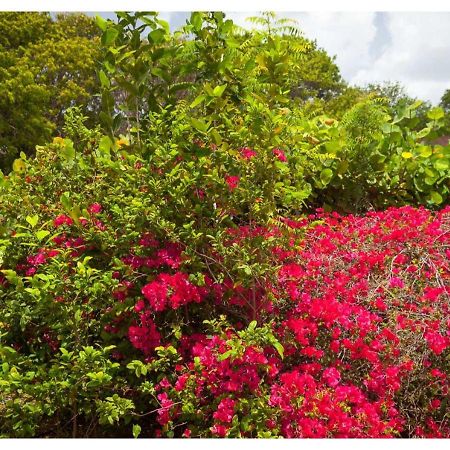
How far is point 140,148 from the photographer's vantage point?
3143 mm

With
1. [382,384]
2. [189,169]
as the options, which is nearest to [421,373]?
[382,384]

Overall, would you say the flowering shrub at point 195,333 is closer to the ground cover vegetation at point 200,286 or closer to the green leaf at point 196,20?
the ground cover vegetation at point 200,286

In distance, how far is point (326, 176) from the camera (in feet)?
15.3

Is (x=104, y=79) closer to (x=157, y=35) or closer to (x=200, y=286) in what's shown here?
(x=157, y=35)

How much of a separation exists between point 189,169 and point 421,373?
60.8 inches

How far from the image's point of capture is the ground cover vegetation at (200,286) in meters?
2.45

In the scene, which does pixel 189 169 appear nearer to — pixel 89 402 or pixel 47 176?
pixel 47 176

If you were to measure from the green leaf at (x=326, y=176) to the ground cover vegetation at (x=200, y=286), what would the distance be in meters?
1.32

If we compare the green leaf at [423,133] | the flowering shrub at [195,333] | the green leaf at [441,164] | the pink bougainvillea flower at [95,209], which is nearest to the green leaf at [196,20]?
the flowering shrub at [195,333]

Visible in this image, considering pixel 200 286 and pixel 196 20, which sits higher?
pixel 196 20

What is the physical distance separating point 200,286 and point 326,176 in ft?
7.74

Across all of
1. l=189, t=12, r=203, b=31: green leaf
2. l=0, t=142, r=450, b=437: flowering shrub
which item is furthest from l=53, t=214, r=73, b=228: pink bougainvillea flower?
l=189, t=12, r=203, b=31: green leaf

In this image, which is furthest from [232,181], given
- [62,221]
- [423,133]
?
[423,133]

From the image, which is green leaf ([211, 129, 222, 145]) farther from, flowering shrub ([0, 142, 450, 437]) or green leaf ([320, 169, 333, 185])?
green leaf ([320, 169, 333, 185])
